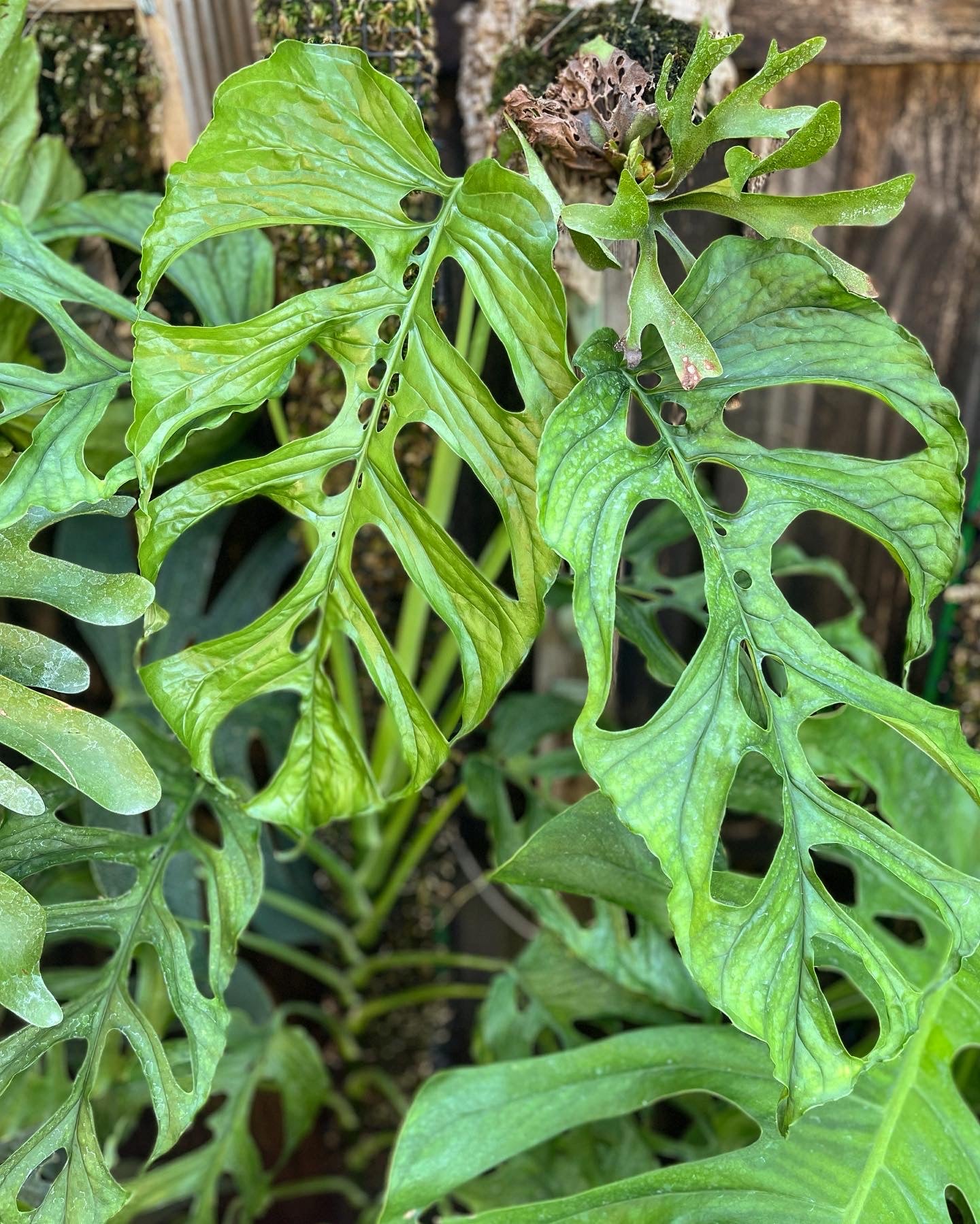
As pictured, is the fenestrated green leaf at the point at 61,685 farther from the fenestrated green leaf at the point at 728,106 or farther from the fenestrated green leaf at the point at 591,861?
the fenestrated green leaf at the point at 728,106

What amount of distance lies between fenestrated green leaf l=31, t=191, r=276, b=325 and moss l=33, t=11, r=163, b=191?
0.16 metres

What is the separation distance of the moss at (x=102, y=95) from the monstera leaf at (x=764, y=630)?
1.92 feet

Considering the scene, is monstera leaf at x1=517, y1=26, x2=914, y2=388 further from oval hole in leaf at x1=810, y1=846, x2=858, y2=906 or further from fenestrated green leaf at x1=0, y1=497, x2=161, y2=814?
oval hole in leaf at x1=810, y1=846, x2=858, y2=906

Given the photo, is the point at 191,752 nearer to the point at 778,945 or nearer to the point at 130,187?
the point at 778,945

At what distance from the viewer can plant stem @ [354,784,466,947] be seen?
1086 millimetres

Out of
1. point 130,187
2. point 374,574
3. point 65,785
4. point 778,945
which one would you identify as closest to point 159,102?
point 130,187

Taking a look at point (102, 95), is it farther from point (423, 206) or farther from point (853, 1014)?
point (853, 1014)

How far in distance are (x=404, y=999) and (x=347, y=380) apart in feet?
2.65

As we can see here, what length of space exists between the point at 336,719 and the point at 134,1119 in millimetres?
605

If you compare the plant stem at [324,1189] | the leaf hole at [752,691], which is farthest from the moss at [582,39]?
the plant stem at [324,1189]

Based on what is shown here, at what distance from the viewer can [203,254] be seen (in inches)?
31.6

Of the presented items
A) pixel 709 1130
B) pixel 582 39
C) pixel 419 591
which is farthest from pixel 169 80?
pixel 709 1130

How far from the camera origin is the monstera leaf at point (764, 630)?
0.52 metres

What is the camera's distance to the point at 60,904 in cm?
67
